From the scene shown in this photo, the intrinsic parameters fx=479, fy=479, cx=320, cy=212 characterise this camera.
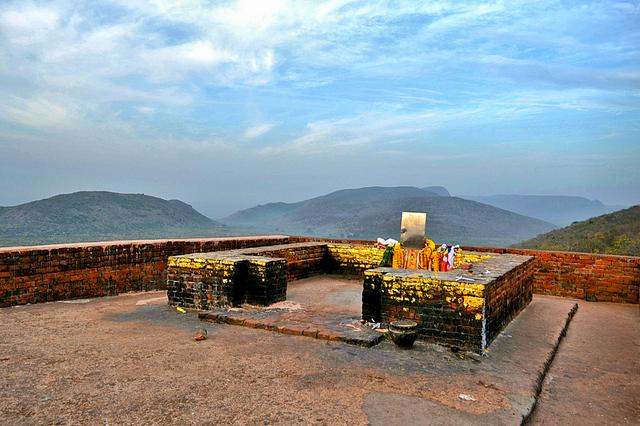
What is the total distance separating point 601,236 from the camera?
103 feet

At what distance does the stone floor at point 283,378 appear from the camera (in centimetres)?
334

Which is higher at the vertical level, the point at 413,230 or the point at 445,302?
the point at 413,230

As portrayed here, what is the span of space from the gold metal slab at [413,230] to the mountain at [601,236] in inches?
721

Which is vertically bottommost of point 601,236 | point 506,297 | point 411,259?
point 601,236

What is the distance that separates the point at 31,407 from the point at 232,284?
10.6 feet

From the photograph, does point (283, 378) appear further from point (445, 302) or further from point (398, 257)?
point (398, 257)

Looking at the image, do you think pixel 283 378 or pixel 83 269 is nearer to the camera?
pixel 283 378

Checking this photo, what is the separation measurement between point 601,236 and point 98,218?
69.9 meters

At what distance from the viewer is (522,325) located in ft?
20.4

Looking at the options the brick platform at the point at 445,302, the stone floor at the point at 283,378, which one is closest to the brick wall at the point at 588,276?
the stone floor at the point at 283,378

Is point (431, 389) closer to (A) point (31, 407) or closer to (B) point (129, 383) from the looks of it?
(B) point (129, 383)

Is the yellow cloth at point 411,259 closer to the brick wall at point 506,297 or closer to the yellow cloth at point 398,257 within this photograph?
the yellow cloth at point 398,257

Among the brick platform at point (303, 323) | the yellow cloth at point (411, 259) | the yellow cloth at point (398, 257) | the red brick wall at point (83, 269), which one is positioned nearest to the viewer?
the brick platform at point (303, 323)

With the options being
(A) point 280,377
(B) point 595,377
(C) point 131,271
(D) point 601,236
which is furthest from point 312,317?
(D) point 601,236
